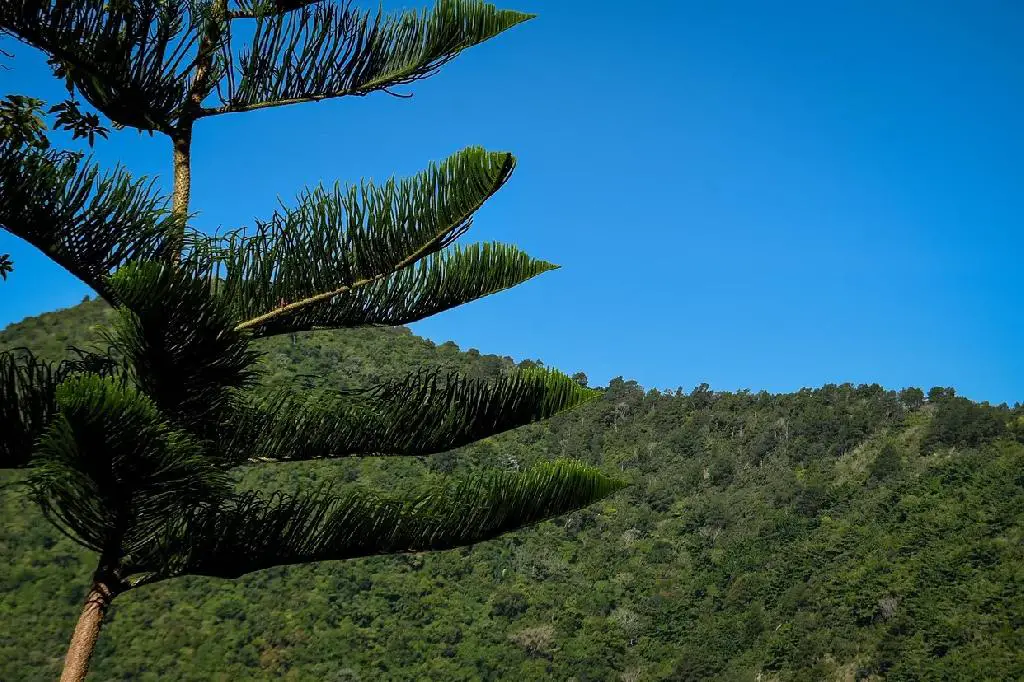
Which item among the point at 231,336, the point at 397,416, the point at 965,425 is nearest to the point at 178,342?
the point at 231,336

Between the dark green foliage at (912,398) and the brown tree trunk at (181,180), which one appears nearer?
the brown tree trunk at (181,180)

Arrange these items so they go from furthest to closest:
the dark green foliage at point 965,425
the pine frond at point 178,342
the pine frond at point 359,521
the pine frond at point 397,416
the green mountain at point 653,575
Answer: the dark green foliage at point 965,425
the green mountain at point 653,575
the pine frond at point 397,416
the pine frond at point 359,521
the pine frond at point 178,342

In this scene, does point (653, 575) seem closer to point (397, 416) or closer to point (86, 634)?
point (397, 416)

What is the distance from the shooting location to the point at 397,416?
438 centimetres

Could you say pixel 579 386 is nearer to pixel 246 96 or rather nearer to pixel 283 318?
pixel 283 318

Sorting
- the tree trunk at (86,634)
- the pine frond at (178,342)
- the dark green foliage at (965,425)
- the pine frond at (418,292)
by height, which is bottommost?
the tree trunk at (86,634)

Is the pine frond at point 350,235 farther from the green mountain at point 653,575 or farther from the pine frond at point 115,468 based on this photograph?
the green mountain at point 653,575

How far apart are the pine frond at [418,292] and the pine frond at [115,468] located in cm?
73

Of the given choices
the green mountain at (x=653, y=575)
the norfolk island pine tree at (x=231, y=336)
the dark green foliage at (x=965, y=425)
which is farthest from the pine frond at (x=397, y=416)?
the dark green foliage at (x=965, y=425)

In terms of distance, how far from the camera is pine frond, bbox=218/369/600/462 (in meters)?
4.26

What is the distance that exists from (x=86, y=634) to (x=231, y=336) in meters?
1.00

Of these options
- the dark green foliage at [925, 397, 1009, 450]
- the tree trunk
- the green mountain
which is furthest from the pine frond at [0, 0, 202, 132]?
the dark green foliage at [925, 397, 1009, 450]

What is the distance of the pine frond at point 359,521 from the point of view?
385cm

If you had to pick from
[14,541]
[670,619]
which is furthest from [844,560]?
[14,541]
